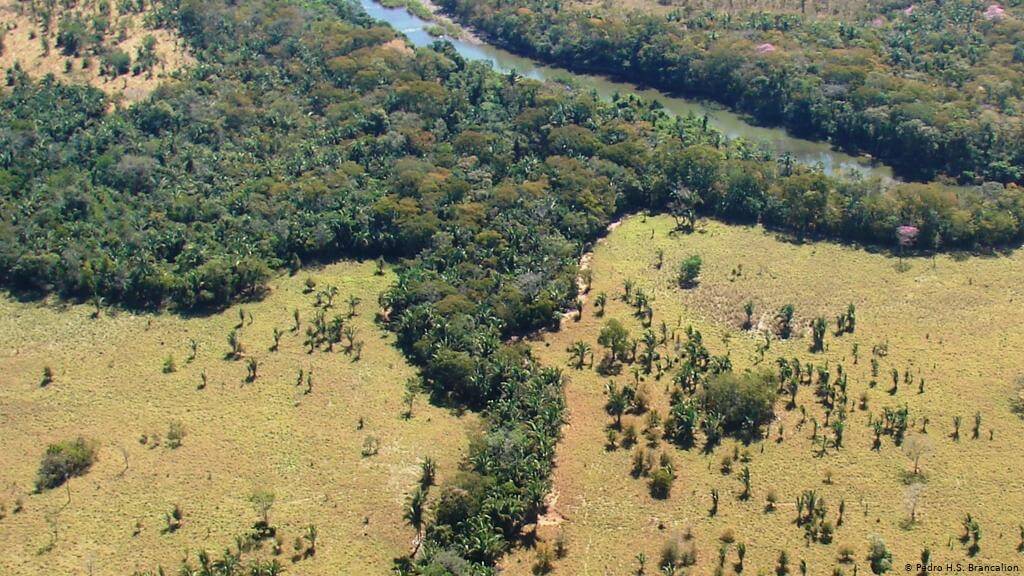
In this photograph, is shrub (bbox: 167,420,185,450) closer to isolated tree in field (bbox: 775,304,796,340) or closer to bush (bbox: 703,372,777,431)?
bush (bbox: 703,372,777,431)

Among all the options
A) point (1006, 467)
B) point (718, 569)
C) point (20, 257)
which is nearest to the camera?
point (718, 569)

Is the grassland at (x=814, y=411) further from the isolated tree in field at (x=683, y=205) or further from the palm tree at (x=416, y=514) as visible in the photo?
the palm tree at (x=416, y=514)

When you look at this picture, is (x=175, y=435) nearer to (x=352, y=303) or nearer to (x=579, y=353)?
(x=352, y=303)

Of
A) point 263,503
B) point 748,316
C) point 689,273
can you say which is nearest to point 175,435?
point 263,503

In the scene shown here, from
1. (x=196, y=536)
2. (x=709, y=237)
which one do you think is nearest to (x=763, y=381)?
(x=709, y=237)

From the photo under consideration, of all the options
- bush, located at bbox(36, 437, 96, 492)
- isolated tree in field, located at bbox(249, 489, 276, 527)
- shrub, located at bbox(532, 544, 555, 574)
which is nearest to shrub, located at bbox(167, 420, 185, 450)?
bush, located at bbox(36, 437, 96, 492)

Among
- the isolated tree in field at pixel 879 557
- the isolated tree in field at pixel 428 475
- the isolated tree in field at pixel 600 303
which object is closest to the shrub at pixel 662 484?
the isolated tree in field at pixel 879 557

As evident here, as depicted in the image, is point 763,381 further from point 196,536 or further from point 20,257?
point 20,257
